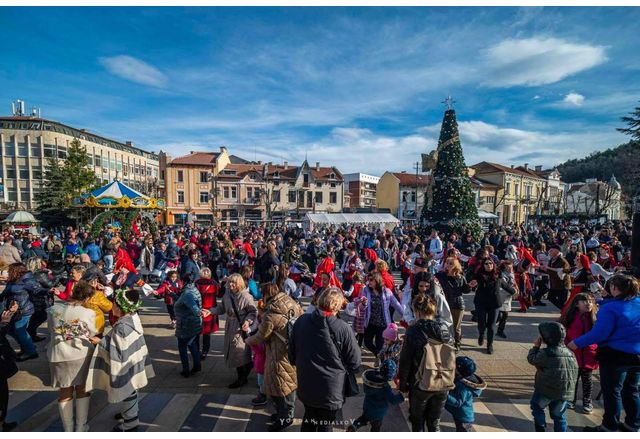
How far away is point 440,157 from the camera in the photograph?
18.5m

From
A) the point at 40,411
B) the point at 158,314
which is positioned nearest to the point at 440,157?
the point at 158,314

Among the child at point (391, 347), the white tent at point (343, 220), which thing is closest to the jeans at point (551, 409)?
the child at point (391, 347)

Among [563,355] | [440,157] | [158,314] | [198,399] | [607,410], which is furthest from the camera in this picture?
[440,157]

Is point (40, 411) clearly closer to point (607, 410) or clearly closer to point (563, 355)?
point (563, 355)

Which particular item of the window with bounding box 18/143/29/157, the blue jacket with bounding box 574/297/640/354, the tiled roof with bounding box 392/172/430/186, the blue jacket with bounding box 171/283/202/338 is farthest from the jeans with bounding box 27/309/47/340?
the window with bounding box 18/143/29/157

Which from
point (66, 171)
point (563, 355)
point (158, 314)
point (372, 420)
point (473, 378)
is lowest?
point (158, 314)

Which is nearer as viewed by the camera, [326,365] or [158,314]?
[326,365]

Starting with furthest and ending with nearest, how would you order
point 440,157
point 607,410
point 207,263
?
point 440,157, point 207,263, point 607,410

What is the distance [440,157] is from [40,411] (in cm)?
1902

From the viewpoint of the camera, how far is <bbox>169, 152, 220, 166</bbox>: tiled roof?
4171 cm

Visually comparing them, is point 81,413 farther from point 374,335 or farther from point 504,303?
point 504,303

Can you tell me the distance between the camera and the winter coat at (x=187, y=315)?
4.68m

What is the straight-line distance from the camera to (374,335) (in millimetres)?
5262

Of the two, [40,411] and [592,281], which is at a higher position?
[592,281]
